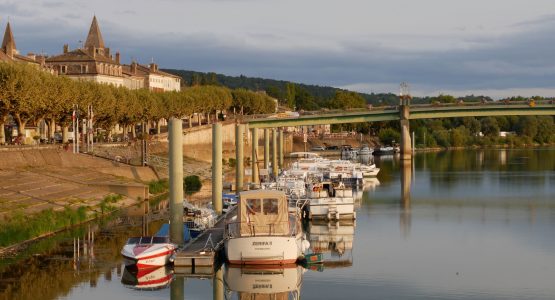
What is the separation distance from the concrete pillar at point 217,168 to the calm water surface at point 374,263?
399cm

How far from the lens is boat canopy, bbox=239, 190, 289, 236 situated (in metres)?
44.4

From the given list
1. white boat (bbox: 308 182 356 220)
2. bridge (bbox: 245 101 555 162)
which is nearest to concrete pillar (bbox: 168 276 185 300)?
white boat (bbox: 308 182 356 220)

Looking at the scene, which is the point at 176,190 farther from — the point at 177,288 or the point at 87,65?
the point at 87,65

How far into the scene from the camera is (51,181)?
70562 mm

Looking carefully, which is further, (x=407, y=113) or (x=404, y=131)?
(x=404, y=131)

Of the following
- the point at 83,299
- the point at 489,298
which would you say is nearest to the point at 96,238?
the point at 83,299

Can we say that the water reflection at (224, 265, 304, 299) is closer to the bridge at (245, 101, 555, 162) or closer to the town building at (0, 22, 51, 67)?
the town building at (0, 22, 51, 67)

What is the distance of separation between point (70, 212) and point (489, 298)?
1151 inches

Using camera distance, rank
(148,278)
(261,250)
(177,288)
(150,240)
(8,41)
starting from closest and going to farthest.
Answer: (177,288)
(148,278)
(261,250)
(150,240)
(8,41)

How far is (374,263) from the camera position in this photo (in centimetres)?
4791

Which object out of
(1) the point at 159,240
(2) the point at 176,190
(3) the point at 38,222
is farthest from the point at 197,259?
(3) the point at 38,222

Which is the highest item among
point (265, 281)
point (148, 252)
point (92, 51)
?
point (92, 51)

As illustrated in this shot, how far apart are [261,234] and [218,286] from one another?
4.08 m

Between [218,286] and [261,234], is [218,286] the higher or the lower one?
the lower one
